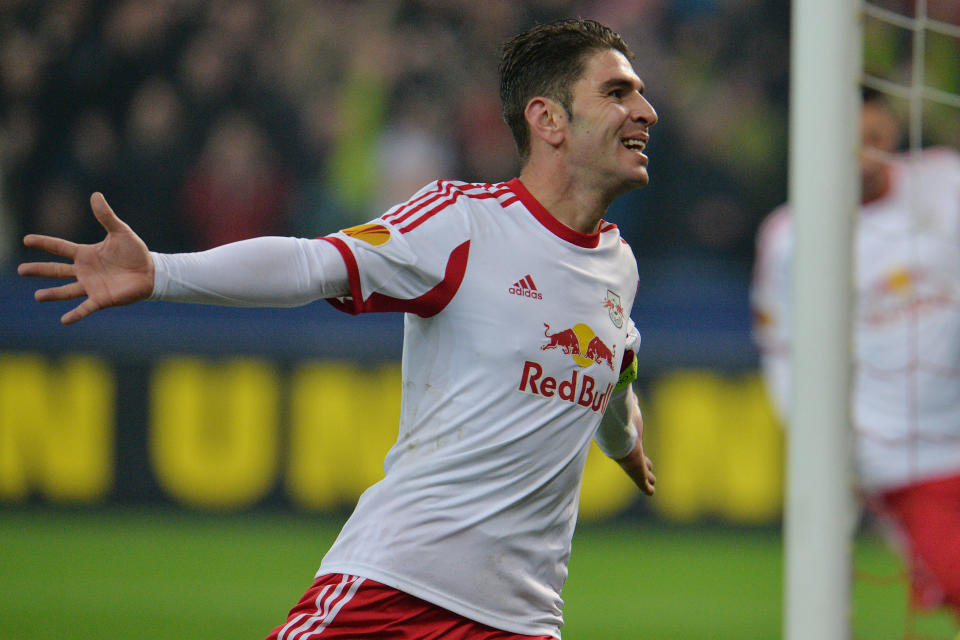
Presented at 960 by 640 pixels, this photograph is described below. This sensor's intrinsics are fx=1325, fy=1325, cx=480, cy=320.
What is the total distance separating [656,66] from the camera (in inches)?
354

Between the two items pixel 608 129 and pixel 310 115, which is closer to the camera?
pixel 608 129

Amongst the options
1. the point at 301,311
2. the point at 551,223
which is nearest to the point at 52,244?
the point at 551,223

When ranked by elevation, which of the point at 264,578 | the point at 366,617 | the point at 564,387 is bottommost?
the point at 264,578

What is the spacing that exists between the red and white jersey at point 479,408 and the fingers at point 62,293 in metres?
0.54

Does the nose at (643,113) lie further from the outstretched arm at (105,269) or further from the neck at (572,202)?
the outstretched arm at (105,269)

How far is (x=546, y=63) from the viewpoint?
9.70 feet

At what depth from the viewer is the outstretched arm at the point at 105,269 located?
7.58 ft

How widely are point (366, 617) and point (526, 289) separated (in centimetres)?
74

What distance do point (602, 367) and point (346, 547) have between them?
0.66m

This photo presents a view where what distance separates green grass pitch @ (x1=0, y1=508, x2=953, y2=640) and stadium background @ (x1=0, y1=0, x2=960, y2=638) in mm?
24

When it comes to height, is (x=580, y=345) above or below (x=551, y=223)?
below

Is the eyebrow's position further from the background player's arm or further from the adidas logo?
the background player's arm

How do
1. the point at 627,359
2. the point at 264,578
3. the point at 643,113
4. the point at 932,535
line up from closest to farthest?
the point at 643,113 → the point at 627,359 → the point at 932,535 → the point at 264,578

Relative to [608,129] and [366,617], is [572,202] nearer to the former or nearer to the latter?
[608,129]
